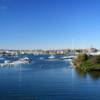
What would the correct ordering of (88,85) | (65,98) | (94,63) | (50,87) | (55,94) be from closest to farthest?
(65,98)
(55,94)
(50,87)
(88,85)
(94,63)

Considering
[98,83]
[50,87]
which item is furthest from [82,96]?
[98,83]

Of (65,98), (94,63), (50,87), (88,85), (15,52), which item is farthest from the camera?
(15,52)

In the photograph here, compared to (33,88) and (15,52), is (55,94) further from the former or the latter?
(15,52)

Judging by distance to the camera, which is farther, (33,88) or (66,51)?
(66,51)

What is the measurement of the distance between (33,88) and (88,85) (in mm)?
5226

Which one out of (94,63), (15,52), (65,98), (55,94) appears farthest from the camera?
(15,52)

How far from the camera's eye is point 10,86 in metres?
24.6

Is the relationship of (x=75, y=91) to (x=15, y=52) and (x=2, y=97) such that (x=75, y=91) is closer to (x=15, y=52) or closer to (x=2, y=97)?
(x=2, y=97)

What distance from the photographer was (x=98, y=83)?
26.9m

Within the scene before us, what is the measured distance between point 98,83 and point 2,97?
10.5 meters

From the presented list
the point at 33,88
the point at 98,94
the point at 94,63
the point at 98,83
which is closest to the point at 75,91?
the point at 98,94

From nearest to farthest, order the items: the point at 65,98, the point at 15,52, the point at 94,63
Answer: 1. the point at 65,98
2. the point at 94,63
3. the point at 15,52

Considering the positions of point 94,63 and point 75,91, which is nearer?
point 75,91

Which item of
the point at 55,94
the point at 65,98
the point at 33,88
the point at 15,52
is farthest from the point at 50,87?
the point at 15,52
